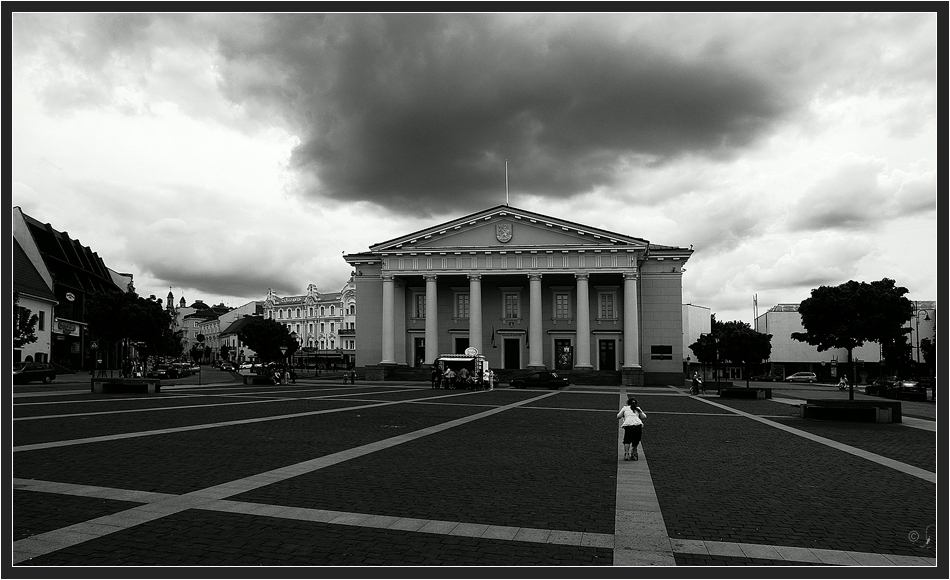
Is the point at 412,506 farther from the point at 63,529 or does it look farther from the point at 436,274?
the point at 436,274

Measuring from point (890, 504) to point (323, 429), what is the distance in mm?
12243

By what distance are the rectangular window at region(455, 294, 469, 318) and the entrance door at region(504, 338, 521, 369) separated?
4.59m

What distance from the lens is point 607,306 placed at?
59.2 m

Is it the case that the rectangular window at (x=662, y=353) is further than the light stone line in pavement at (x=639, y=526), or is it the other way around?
the rectangular window at (x=662, y=353)

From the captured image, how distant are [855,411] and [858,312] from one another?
4.43 metres

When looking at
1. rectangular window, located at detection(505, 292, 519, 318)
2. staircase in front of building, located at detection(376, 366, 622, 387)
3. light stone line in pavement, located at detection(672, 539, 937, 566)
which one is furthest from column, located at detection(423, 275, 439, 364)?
light stone line in pavement, located at detection(672, 539, 937, 566)

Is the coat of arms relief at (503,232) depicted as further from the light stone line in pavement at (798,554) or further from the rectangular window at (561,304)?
the light stone line in pavement at (798,554)

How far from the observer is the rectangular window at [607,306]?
59.0m

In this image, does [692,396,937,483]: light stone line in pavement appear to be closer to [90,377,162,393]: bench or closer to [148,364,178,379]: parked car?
[90,377,162,393]: bench

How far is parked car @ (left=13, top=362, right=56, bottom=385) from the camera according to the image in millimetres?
40469

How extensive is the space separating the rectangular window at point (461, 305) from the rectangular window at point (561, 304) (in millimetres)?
8053

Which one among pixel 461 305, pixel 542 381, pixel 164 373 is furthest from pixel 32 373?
pixel 461 305

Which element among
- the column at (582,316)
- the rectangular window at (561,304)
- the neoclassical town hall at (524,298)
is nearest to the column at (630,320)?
the neoclassical town hall at (524,298)

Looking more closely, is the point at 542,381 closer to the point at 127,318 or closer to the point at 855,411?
the point at 127,318
